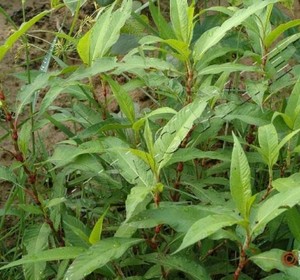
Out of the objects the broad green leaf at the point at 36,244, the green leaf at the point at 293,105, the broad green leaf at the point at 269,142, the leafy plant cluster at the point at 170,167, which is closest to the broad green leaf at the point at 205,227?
the leafy plant cluster at the point at 170,167

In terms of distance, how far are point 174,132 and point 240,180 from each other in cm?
20

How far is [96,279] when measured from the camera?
2.01m

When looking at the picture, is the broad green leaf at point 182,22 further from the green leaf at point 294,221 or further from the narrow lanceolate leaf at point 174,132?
the green leaf at point 294,221

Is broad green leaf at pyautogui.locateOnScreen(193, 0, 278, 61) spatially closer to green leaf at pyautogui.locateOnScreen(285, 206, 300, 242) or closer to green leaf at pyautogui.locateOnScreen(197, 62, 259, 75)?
green leaf at pyautogui.locateOnScreen(197, 62, 259, 75)

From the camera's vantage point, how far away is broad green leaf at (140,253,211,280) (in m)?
1.66

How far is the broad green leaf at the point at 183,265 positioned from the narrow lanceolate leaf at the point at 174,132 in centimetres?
22

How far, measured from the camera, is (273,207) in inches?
56.6

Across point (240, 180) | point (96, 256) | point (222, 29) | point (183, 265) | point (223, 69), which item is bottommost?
point (183, 265)

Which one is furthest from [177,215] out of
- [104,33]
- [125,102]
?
[104,33]

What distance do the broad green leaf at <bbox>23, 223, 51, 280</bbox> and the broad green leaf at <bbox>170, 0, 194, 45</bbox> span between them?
1.86 ft

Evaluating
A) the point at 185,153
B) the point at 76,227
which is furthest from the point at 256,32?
the point at 76,227

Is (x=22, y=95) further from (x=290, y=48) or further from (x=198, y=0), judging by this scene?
(x=198, y=0)

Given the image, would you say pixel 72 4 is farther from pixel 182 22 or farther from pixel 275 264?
pixel 275 264

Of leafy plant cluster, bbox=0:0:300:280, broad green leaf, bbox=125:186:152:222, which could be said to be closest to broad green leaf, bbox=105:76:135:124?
leafy plant cluster, bbox=0:0:300:280
